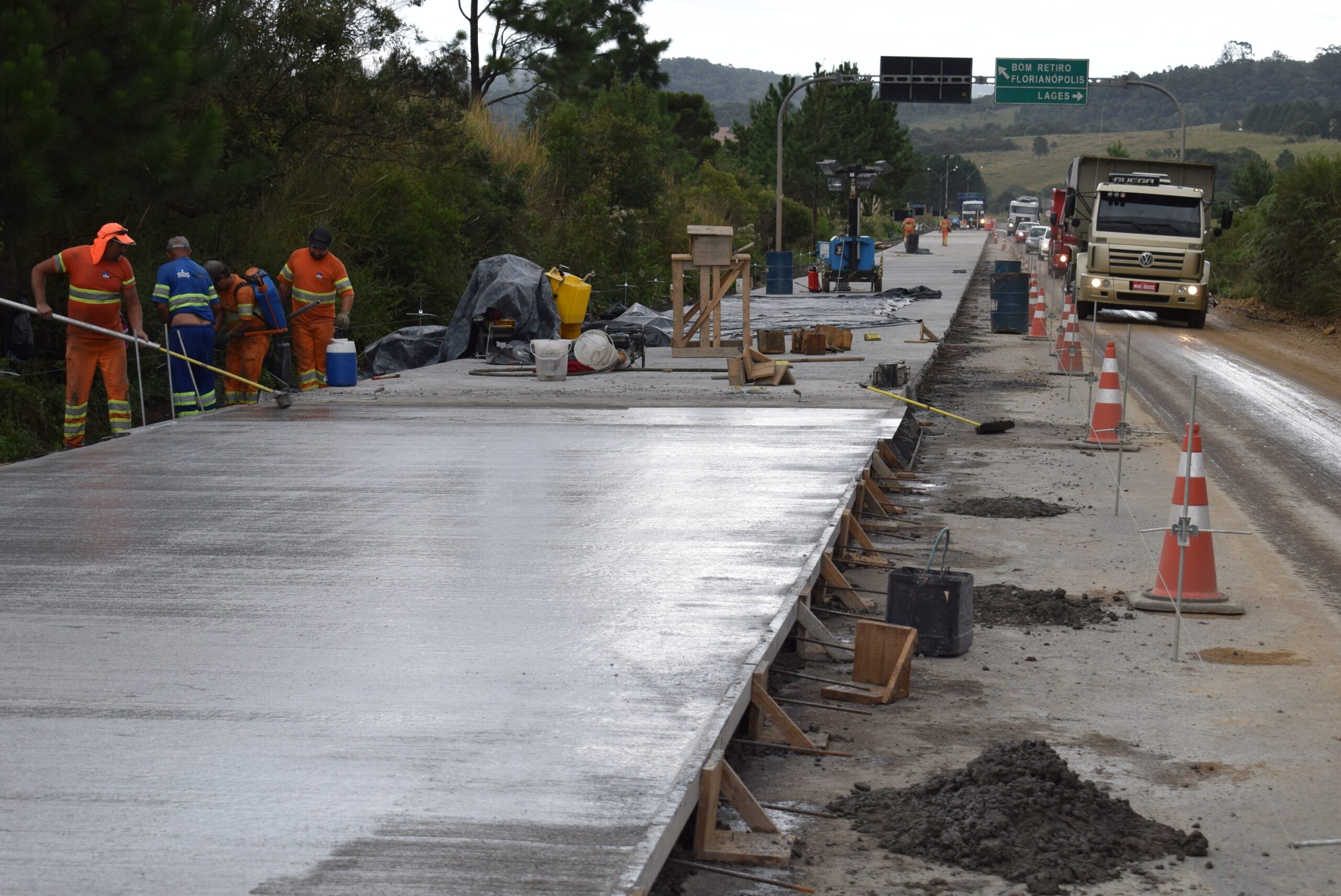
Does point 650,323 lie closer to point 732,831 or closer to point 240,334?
point 240,334

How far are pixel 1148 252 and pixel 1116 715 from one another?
79.6 feet

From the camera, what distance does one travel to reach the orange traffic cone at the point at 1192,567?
7809 mm

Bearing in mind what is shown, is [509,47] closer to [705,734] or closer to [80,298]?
[80,298]

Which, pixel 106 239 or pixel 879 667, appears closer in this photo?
pixel 879 667

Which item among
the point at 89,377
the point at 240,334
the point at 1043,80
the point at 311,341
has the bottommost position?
the point at 89,377

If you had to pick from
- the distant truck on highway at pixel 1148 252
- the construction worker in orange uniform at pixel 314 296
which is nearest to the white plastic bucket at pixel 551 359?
the construction worker in orange uniform at pixel 314 296

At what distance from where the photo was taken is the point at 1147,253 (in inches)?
1130

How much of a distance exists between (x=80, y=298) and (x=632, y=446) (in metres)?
4.95

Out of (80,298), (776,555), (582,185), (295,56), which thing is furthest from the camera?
(582,185)

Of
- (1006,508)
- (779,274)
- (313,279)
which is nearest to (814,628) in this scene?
(1006,508)

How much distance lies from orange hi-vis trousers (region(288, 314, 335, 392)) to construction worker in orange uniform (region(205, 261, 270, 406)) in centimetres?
47

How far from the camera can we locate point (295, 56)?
2047 cm

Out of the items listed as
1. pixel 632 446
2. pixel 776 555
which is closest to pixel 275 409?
pixel 632 446

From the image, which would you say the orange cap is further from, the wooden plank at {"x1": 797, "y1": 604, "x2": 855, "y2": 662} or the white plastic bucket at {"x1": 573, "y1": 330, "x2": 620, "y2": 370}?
the wooden plank at {"x1": 797, "y1": 604, "x2": 855, "y2": 662}
